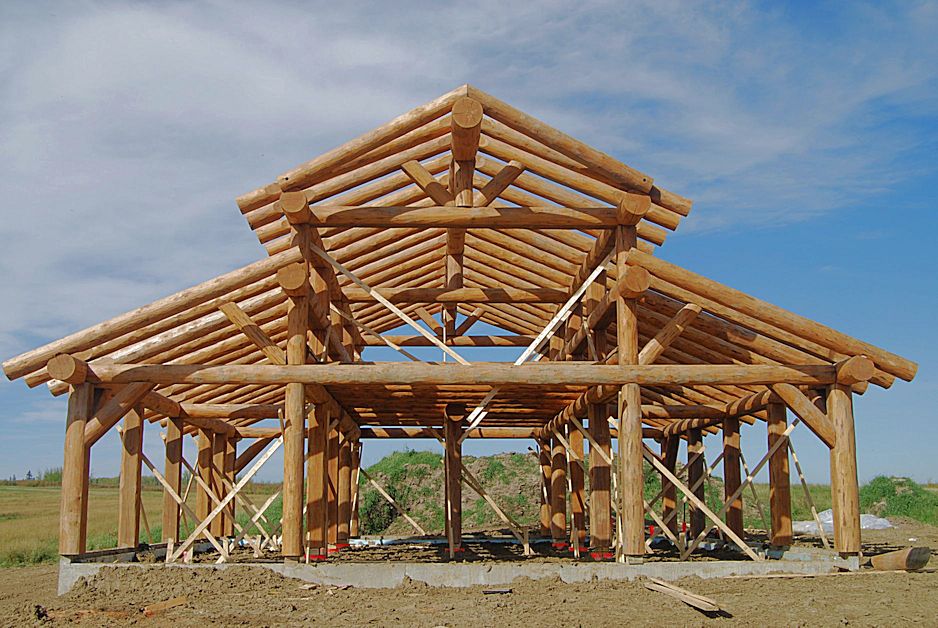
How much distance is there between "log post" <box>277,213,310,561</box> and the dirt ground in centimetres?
67

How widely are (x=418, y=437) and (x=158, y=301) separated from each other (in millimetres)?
8665

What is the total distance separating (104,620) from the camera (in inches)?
364

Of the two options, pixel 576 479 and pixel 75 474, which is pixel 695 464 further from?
pixel 75 474

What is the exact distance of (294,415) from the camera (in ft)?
37.6

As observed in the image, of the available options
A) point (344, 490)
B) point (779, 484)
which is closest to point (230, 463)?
point (344, 490)

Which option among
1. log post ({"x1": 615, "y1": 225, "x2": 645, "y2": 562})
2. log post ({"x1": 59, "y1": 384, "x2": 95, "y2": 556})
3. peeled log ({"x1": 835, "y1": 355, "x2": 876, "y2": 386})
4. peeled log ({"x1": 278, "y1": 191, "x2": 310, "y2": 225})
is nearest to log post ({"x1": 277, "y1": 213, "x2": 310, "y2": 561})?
peeled log ({"x1": 278, "y1": 191, "x2": 310, "y2": 225})

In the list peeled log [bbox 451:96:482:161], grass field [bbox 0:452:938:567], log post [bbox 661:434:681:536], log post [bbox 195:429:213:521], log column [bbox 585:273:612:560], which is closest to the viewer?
peeled log [bbox 451:96:482:161]

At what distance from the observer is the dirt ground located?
8.92 meters

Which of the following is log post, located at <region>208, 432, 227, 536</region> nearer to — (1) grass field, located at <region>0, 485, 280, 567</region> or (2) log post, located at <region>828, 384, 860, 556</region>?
(1) grass field, located at <region>0, 485, 280, 567</region>

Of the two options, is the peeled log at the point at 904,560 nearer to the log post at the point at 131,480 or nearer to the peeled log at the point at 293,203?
the peeled log at the point at 293,203

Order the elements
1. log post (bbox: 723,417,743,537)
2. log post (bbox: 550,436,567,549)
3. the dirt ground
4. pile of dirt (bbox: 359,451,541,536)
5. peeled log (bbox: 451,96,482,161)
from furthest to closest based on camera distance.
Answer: pile of dirt (bbox: 359,451,541,536) < log post (bbox: 550,436,567,549) < log post (bbox: 723,417,743,537) < peeled log (bbox: 451,96,482,161) < the dirt ground

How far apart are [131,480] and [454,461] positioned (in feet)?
17.8

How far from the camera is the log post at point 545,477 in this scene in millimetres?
21375

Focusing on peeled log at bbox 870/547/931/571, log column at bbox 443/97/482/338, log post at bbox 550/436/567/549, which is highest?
log column at bbox 443/97/482/338
